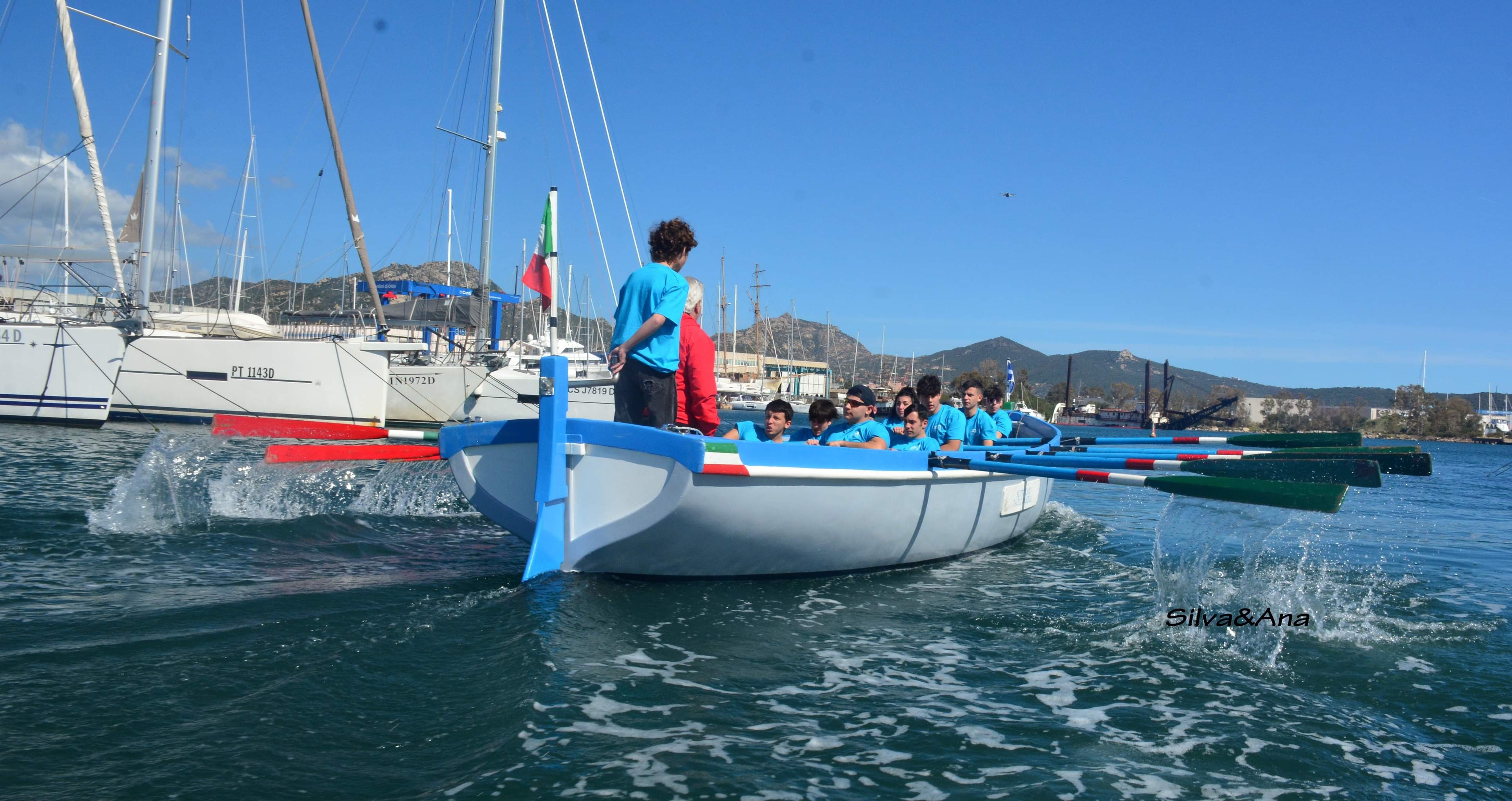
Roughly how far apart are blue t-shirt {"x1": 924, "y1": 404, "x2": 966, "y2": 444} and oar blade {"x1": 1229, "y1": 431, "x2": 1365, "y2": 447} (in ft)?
10.8

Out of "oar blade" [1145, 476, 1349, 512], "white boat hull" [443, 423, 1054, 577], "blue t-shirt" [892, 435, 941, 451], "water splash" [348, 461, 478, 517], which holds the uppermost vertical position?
"blue t-shirt" [892, 435, 941, 451]

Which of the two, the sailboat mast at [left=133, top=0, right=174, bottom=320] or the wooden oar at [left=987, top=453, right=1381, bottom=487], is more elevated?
the sailboat mast at [left=133, top=0, right=174, bottom=320]

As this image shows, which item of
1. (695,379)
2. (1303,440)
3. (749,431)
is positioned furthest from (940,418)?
(1303,440)

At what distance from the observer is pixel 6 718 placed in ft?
11.6

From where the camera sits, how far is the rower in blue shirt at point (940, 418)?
852 cm

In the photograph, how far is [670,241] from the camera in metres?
6.12

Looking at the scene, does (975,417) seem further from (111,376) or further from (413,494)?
(111,376)

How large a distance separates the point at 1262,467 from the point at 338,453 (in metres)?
6.58

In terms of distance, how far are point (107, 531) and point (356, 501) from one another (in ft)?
9.07

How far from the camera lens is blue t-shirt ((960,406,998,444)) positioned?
9.35 meters

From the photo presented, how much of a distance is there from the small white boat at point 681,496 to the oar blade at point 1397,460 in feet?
8.61

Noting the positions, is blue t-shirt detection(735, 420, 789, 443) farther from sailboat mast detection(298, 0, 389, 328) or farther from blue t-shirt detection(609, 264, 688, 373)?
sailboat mast detection(298, 0, 389, 328)

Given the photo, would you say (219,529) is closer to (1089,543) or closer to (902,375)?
(1089,543)

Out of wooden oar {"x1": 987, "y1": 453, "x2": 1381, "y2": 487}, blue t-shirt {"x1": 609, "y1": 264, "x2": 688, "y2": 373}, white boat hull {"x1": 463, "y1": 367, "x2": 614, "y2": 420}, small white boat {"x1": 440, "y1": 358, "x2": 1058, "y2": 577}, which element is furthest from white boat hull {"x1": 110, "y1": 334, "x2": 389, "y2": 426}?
wooden oar {"x1": 987, "y1": 453, "x2": 1381, "y2": 487}
